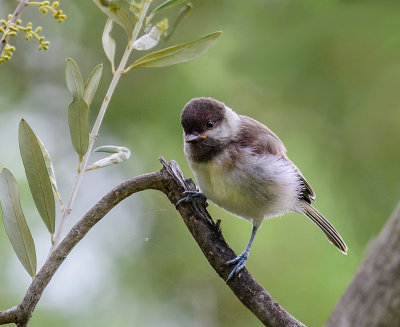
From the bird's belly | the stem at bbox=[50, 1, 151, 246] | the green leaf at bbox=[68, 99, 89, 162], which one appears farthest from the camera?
the bird's belly

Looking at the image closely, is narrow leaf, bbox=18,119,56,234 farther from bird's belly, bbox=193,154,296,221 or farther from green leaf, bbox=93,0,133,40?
bird's belly, bbox=193,154,296,221

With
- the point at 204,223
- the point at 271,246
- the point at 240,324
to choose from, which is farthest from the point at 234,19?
the point at 204,223

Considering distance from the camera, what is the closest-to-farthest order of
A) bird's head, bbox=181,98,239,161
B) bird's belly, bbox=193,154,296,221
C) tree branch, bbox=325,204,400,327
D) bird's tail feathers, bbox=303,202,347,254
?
tree branch, bbox=325,204,400,327, bird's belly, bbox=193,154,296,221, bird's head, bbox=181,98,239,161, bird's tail feathers, bbox=303,202,347,254

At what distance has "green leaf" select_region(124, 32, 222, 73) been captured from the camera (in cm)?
153

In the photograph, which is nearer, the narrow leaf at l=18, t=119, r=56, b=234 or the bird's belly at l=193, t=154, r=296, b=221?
the narrow leaf at l=18, t=119, r=56, b=234

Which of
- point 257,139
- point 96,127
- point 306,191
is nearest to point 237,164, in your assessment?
point 257,139

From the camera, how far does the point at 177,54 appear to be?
1571mm

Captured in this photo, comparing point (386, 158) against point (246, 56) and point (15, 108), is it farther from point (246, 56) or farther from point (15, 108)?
point (15, 108)

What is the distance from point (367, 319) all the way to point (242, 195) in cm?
151

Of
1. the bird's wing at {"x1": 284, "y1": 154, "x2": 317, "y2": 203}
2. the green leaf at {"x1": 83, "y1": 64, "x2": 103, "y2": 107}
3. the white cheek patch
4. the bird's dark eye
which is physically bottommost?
the bird's wing at {"x1": 284, "y1": 154, "x2": 317, "y2": 203}

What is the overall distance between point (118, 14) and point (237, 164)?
107 cm

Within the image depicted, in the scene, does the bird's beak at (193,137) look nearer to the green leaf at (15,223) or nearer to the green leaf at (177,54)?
the green leaf at (177,54)

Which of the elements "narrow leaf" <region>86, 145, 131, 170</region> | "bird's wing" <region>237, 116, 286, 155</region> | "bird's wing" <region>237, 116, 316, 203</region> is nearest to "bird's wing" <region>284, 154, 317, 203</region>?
"bird's wing" <region>237, 116, 316, 203</region>

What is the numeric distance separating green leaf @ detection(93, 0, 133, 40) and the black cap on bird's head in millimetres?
998
